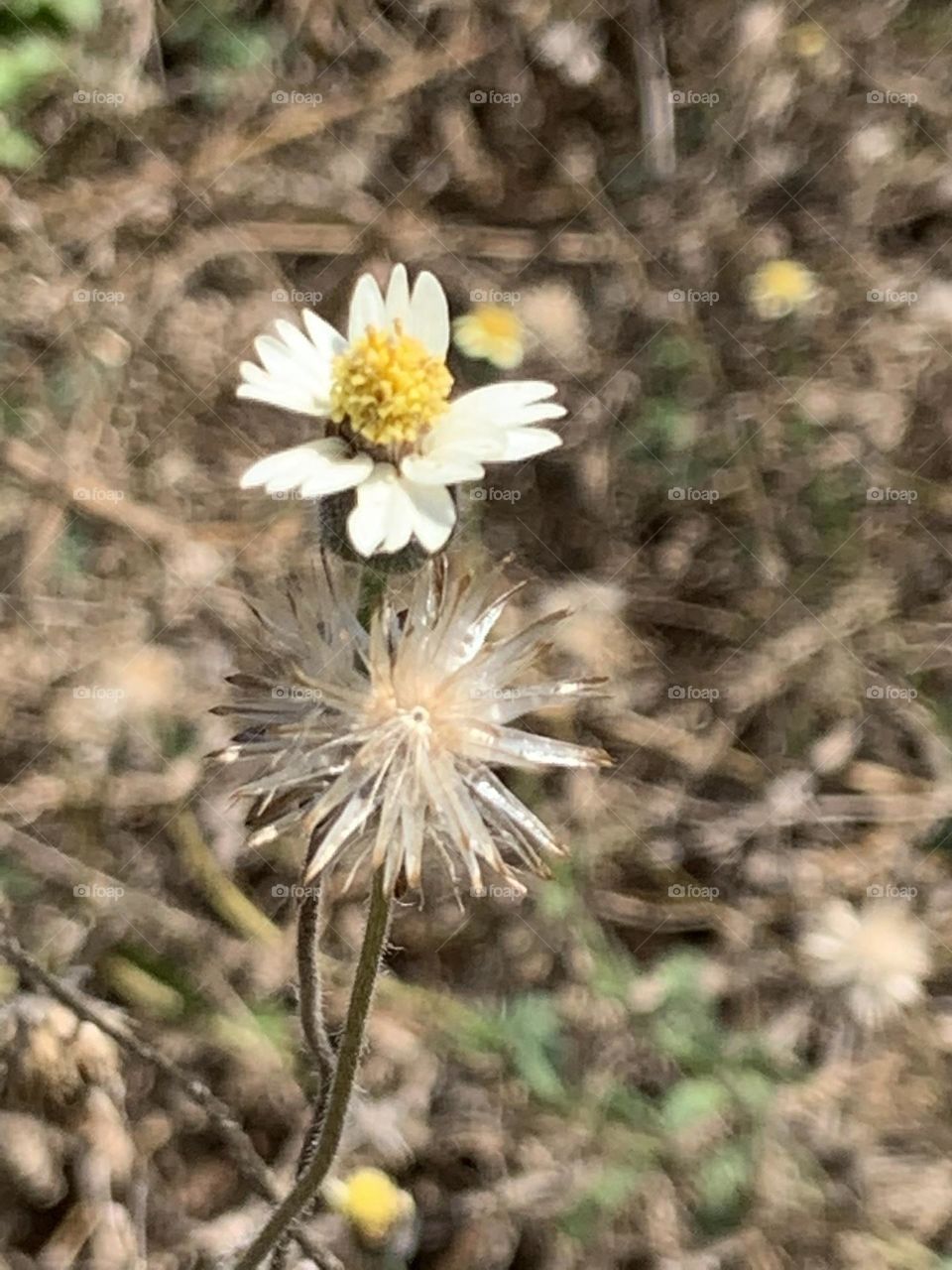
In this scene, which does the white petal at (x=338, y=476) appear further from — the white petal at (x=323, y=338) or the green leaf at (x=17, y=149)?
the green leaf at (x=17, y=149)

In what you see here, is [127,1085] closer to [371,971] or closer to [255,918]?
[255,918]

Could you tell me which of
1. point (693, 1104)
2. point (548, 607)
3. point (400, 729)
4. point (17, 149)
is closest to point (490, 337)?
point (548, 607)

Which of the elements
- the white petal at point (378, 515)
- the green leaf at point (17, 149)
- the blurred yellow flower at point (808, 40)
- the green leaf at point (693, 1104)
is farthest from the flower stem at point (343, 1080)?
the blurred yellow flower at point (808, 40)

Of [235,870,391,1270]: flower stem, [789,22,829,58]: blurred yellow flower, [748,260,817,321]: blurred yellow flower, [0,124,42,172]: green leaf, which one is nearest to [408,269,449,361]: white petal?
[235,870,391,1270]: flower stem

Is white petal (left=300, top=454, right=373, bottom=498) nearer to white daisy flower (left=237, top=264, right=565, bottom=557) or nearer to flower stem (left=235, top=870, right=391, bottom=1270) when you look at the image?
white daisy flower (left=237, top=264, right=565, bottom=557)

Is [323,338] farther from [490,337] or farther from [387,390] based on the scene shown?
[490,337]

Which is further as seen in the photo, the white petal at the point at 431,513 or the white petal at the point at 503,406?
the white petal at the point at 503,406
